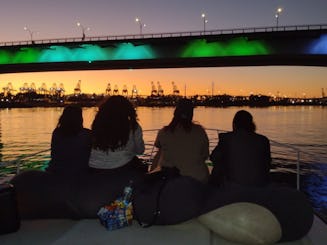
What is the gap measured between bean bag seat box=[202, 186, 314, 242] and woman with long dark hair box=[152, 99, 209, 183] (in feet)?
2.61

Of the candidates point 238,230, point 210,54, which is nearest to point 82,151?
point 238,230

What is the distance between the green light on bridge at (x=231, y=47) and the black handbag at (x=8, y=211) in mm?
34828

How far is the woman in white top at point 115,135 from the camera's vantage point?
539 centimetres

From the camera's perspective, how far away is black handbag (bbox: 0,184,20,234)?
16.6ft

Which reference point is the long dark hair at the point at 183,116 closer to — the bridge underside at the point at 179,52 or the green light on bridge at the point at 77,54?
the bridge underside at the point at 179,52

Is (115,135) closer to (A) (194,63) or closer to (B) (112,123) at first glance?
(B) (112,123)

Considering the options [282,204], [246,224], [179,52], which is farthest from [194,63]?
[246,224]

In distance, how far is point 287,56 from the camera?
126 feet

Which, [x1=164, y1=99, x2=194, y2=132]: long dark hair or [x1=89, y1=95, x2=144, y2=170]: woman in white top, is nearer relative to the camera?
[x1=89, y1=95, x2=144, y2=170]: woman in white top

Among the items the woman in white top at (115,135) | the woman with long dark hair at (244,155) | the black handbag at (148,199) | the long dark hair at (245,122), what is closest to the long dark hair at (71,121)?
the woman in white top at (115,135)

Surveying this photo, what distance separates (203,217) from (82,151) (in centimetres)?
194

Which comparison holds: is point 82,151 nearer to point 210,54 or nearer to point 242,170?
point 242,170

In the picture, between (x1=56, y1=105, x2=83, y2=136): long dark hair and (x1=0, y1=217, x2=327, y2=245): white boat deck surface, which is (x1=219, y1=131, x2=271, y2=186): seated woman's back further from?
(x1=56, y1=105, x2=83, y2=136): long dark hair

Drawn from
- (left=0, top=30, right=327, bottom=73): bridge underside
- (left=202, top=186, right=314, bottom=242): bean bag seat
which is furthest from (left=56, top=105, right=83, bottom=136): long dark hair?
(left=0, top=30, right=327, bottom=73): bridge underside
